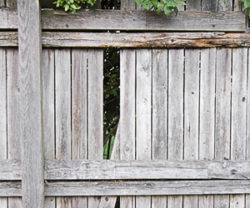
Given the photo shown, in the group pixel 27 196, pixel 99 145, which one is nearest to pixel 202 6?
pixel 99 145

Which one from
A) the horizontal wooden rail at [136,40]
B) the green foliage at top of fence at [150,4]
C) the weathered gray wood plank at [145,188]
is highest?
the green foliage at top of fence at [150,4]

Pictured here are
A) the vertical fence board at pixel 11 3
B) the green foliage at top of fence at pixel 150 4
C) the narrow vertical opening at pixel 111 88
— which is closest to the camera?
the green foliage at top of fence at pixel 150 4

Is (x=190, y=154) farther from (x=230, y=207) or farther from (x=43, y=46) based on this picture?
(x=43, y=46)

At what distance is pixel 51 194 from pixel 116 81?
4.20ft

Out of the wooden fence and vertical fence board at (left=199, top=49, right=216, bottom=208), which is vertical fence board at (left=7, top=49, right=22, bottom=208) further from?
vertical fence board at (left=199, top=49, right=216, bottom=208)

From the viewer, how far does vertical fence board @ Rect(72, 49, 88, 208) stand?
7.18ft

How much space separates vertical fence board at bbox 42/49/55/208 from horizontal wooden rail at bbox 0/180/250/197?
326 millimetres

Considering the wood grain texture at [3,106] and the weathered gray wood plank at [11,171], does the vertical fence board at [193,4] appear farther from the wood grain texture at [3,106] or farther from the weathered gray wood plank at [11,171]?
the weathered gray wood plank at [11,171]

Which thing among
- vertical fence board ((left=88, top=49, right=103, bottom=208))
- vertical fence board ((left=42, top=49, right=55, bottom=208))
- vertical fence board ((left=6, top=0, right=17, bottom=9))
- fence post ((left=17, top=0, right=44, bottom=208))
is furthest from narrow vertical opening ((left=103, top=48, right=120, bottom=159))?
vertical fence board ((left=6, top=0, right=17, bottom=9))

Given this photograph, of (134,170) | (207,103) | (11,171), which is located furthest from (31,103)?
(207,103)

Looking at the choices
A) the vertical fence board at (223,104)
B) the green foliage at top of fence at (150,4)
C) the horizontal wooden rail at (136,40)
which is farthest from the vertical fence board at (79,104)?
the vertical fence board at (223,104)

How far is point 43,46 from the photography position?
2162 millimetres

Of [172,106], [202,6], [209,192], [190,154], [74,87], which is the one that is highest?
[202,6]

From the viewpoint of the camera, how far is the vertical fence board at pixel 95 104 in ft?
7.20
